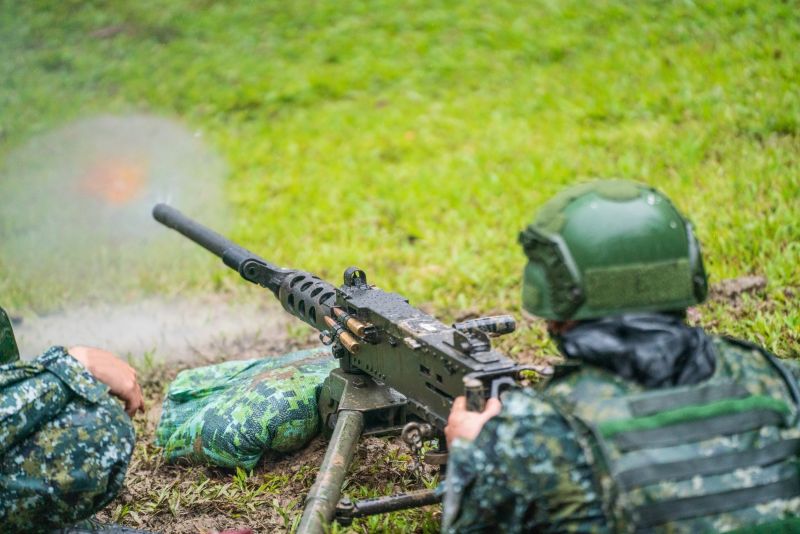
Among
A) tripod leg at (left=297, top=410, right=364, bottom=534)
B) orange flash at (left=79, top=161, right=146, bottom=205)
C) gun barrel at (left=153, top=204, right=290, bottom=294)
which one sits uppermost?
gun barrel at (left=153, top=204, right=290, bottom=294)

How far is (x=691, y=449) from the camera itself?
275 cm

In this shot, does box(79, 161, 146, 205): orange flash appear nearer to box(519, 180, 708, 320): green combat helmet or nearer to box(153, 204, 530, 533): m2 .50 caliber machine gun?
box(153, 204, 530, 533): m2 .50 caliber machine gun

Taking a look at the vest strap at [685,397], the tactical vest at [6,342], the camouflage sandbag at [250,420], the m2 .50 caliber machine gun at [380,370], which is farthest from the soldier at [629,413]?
the camouflage sandbag at [250,420]

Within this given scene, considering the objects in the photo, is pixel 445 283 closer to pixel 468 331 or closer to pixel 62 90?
pixel 468 331

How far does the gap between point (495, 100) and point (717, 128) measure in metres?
2.73

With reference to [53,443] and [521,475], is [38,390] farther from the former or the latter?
[521,475]

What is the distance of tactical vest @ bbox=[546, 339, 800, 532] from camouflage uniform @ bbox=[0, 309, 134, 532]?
1585 mm

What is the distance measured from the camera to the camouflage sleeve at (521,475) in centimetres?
282

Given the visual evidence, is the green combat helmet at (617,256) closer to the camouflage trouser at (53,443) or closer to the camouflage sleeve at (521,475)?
the camouflage sleeve at (521,475)

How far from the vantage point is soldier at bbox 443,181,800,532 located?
273cm

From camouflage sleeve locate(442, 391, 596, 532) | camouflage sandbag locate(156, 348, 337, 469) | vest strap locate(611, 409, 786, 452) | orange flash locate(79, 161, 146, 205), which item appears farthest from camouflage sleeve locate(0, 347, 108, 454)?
orange flash locate(79, 161, 146, 205)

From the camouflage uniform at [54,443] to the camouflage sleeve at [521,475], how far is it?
1.25 meters

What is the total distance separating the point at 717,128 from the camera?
834 centimetres

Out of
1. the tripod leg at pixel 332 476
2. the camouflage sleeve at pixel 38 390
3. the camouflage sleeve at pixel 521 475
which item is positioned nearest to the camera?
the camouflage sleeve at pixel 521 475
